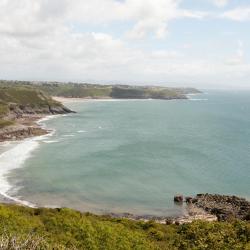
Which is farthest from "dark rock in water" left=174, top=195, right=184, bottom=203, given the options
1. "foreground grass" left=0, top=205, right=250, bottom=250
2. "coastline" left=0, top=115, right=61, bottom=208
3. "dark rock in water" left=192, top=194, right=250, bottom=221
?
"foreground grass" left=0, top=205, right=250, bottom=250

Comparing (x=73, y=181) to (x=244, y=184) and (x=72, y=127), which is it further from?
(x=72, y=127)

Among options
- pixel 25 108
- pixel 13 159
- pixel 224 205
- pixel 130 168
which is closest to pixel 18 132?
pixel 13 159

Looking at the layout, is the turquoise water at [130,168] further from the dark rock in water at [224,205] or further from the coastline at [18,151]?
the dark rock in water at [224,205]

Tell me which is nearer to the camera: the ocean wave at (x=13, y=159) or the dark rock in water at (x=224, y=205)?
the dark rock in water at (x=224, y=205)

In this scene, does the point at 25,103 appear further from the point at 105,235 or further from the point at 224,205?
the point at 105,235

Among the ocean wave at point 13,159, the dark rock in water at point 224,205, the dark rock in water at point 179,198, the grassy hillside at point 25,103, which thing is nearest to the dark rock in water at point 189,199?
the dark rock in water at point 224,205
